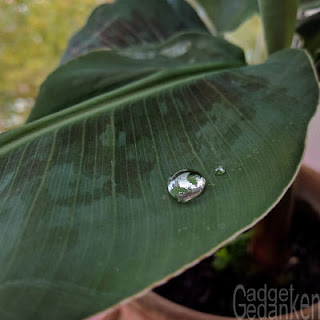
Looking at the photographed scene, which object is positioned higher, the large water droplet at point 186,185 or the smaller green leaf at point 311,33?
the smaller green leaf at point 311,33

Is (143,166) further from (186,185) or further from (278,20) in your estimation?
(278,20)

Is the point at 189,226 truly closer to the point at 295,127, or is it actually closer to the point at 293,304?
the point at 295,127

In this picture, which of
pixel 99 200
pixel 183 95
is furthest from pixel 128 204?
pixel 183 95

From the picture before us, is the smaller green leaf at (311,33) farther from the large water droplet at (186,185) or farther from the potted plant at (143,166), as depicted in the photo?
the large water droplet at (186,185)

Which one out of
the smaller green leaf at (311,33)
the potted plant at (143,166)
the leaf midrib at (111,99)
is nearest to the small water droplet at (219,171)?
the potted plant at (143,166)

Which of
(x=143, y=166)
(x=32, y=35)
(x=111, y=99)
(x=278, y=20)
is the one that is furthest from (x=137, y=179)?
(x=32, y=35)
